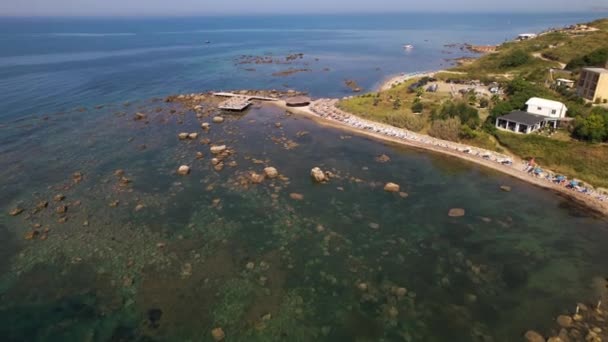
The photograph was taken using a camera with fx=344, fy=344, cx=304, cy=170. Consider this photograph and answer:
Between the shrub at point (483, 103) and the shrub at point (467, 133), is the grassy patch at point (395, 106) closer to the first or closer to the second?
the shrub at point (467, 133)

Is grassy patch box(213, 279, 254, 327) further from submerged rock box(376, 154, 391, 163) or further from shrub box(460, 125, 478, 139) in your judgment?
shrub box(460, 125, 478, 139)

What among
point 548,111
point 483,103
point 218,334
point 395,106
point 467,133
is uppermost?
point 548,111

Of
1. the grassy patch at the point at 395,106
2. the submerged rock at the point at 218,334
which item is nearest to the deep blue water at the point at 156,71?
the grassy patch at the point at 395,106

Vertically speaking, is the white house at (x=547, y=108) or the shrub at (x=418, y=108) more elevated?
the white house at (x=547, y=108)

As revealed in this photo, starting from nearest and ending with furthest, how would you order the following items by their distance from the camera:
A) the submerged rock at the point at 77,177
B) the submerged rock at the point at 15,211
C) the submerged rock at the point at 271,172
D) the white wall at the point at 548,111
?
the submerged rock at the point at 15,211
the submerged rock at the point at 77,177
the submerged rock at the point at 271,172
the white wall at the point at 548,111

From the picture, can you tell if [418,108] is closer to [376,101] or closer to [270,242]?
[376,101]

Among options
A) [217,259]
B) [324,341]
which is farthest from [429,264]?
[217,259]

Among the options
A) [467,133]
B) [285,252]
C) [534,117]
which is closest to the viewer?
[285,252]

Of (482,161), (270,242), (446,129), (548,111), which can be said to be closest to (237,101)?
(446,129)
